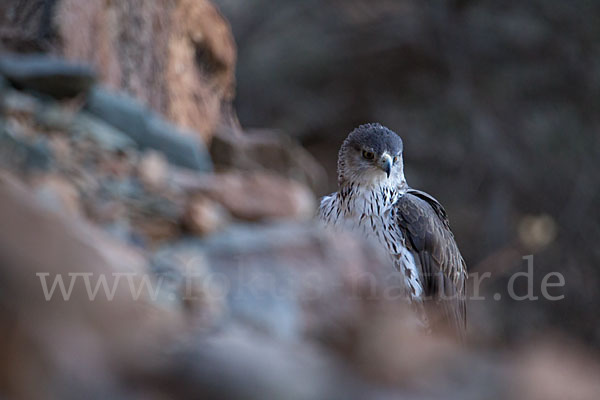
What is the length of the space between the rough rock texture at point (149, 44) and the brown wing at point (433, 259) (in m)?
1.26

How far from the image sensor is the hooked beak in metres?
4.29

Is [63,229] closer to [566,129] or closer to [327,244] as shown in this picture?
[327,244]

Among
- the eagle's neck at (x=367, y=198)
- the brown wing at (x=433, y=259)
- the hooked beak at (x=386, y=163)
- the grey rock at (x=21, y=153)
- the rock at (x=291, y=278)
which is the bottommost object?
the rock at (x=291, y=278)

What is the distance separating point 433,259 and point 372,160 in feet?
2.15

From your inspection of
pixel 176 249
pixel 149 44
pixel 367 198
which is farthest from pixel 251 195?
pixel 149 44

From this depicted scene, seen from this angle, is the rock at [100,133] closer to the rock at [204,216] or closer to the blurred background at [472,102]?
the rock at [204,216]

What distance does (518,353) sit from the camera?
1.45m

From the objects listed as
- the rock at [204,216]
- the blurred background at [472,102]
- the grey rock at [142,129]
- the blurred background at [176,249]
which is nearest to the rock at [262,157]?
the blurred background at [176,249]

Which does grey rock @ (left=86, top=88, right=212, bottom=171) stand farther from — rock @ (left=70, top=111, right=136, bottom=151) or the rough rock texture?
the rough rock texture

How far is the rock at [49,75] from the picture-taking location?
7.74ft

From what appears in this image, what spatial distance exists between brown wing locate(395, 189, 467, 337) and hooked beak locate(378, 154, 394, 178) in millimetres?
183

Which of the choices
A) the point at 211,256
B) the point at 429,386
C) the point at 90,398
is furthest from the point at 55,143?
the point at 429,386

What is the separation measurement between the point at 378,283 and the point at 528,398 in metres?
0.44

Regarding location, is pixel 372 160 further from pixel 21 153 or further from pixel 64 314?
pixel 64 314
